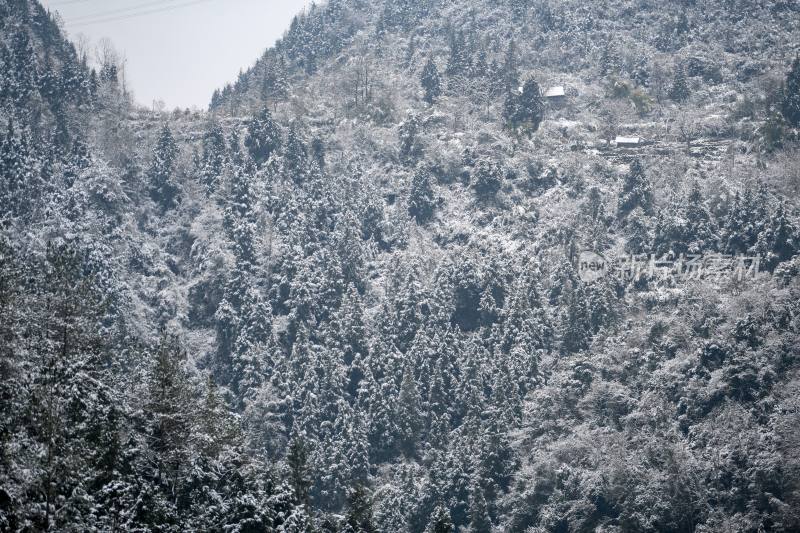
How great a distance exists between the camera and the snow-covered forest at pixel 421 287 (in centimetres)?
6781

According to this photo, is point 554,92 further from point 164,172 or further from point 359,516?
point 359,516

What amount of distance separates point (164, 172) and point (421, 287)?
49280mm

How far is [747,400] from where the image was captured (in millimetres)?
108312

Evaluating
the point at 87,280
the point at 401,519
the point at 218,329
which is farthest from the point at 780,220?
the point at 87,280

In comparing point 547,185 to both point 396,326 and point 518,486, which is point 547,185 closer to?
point 396,326

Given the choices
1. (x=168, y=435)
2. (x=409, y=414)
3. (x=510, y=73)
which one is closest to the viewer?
(x=168, y=435)

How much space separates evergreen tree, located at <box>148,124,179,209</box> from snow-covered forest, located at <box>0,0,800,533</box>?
580mm

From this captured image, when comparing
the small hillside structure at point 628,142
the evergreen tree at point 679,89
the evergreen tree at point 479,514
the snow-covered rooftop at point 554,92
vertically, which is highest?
the snow-covered rooftop at point 554,92

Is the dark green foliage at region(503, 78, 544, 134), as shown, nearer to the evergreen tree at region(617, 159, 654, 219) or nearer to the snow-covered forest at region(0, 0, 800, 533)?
the snow-covered forest at region(0, 0, 800, 533)

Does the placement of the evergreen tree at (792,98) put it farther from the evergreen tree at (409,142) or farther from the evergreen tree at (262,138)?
the evergreen tree at (262,138)

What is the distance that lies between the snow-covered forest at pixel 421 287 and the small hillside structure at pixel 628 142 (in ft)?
1.17

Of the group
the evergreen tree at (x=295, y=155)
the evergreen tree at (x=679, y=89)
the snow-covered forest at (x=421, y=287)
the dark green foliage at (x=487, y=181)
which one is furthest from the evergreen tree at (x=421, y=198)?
the evergreen tree at (x=679, y=89)

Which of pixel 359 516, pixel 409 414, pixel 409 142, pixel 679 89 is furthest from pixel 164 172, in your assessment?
pixel 359 516

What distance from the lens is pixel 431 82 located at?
7185 inches
